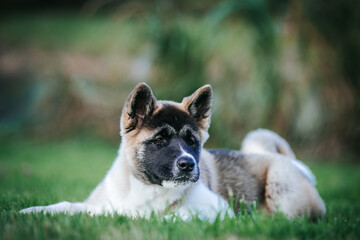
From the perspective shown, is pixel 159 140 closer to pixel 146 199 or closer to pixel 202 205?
pixel 146 199

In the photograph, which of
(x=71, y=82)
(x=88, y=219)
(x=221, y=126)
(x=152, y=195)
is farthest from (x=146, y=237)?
(x=71, y=82)

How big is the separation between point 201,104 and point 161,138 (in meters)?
0.71

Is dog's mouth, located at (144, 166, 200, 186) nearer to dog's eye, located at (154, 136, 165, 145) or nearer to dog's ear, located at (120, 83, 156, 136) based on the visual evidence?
dog's eye, located at (154, 136, 165, 145)

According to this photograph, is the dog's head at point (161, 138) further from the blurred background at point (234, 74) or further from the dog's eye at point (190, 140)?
the blurred background at point (234, 74)

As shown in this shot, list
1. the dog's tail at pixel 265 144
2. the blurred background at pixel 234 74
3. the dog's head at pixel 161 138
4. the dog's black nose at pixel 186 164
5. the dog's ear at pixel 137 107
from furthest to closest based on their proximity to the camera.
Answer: the blurred background at pixel 234 74, the dog's tail at pixel 265 144, the dog's ear at pixel 137 107, the dog's head at pixel 161 138, the dog's black nose at pixel 186 164

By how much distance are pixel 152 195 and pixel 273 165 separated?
72.1 inches

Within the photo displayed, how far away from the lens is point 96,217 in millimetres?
3514

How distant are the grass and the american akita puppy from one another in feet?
1.27

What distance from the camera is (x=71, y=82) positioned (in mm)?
13055

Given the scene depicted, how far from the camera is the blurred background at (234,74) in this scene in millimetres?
10297

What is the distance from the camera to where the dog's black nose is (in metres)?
3.86

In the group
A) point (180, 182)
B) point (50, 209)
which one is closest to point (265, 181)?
point (180, 182)

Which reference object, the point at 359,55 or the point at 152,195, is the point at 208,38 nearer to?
the point at 359,55

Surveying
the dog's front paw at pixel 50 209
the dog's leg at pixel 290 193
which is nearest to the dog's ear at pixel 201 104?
the dog's leg at pixel 290 193
